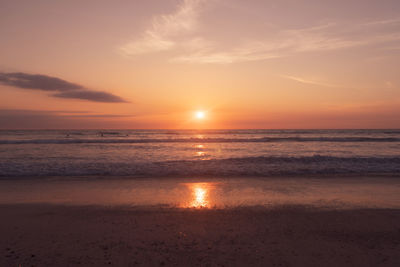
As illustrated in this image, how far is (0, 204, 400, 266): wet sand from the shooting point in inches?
164

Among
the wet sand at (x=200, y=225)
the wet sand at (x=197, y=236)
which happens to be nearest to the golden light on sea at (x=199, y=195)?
the wet sand at (x=200, y=225)

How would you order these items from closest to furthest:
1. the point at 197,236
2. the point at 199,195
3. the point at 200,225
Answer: the point at 197,236 < the point at 200,225 < the point at 199,195

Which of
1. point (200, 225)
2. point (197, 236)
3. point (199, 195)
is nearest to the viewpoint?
point (197, 236)

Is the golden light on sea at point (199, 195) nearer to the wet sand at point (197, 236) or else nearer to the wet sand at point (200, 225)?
the wet sand at point (200, 225)

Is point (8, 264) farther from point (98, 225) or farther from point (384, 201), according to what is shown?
point (384, 201)

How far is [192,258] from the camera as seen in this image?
164 inches

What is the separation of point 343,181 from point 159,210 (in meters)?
8.16

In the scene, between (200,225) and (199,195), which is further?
(199,195)

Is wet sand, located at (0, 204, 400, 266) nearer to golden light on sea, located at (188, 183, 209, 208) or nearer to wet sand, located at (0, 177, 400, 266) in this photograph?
wet sand, located at (0, 177, 400, 266)

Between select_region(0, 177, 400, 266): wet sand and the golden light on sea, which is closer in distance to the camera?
select_region(0, 177, 400, 266): wet sand

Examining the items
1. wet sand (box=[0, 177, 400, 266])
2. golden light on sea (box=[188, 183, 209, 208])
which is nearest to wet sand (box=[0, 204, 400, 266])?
wet sand (box=[0, 177, 400, 266])

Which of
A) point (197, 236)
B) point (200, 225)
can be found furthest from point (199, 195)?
point (197, 236)

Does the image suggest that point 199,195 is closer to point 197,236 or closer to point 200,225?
point 200,225

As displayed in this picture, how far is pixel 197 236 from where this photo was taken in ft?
16.4
